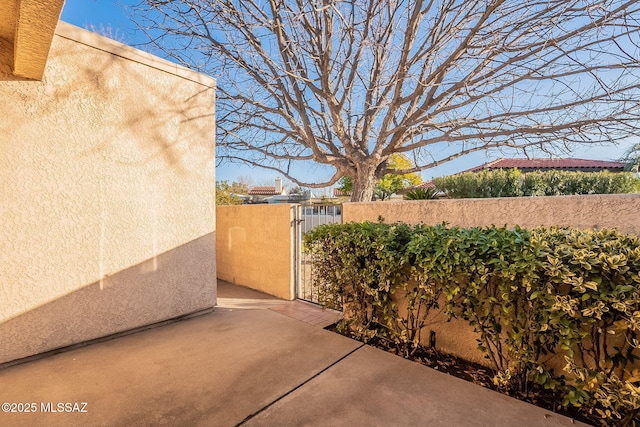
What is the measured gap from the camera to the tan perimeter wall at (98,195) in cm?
328

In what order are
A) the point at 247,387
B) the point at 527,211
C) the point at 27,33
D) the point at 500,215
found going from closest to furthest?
1. the point at 27,33
2. the point at 247,387
3. the point at 527,211
4. the point at 500,215

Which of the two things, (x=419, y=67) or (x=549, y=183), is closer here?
(x=419, y=67)

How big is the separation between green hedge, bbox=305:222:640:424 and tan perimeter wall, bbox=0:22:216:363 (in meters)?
3.21

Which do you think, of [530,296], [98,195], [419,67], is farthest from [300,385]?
[419,67]

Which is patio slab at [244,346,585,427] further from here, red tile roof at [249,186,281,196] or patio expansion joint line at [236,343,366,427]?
red tile roof at [249,186,281,196]

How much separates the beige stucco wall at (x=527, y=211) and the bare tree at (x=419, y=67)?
347cm

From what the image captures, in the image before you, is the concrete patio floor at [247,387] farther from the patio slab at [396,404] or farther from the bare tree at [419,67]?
the bare tree at [419,67]

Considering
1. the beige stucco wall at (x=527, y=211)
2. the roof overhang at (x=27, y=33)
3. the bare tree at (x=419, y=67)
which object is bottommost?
the beige stucco wall at (x=527, y=211)

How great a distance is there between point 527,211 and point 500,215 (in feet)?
0.91

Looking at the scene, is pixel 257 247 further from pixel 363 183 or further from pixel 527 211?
pixel 527 211

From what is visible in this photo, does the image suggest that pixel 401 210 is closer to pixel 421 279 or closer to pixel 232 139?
pixel 421 279

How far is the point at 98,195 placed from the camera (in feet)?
12.6

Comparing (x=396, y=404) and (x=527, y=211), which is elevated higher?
(x=527, y=211)

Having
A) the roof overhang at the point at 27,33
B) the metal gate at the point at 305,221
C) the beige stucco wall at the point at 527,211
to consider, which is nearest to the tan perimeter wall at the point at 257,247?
the metal gate at the point at 305,221
